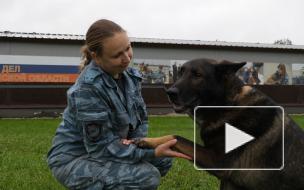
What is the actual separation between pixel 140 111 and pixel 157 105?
88.7 feet

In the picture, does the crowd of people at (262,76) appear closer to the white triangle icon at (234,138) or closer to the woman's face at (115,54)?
the white triangle icon at (234,138)

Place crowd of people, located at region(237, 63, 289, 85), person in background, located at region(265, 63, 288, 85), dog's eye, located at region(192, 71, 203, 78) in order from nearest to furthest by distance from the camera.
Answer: dog's eye, located at region(192, 71, 203, 78), crowd of people, located at region(237, 63, 289, 85), person in background, located at region(265, 63, 288, 85)

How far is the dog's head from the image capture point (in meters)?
4.87

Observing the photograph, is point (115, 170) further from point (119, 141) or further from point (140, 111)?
point (140, 111)

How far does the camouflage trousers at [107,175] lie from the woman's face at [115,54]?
0.76 m

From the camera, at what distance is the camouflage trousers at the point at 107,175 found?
4598 mm

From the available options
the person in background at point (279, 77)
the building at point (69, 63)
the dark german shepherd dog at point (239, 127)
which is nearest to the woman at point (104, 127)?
the dark german shepherd dog at point (239, 127)

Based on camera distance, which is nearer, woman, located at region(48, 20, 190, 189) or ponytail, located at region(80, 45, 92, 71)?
woman, located at region(48, 20, 190, 189)

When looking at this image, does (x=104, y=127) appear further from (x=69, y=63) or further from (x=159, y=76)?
(x=159, y=76)

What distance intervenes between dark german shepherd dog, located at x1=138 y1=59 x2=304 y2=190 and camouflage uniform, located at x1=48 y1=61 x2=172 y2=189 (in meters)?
0.21

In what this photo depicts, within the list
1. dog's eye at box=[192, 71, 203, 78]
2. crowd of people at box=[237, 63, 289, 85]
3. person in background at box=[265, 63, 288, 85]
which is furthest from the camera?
person in background at box=[265, 63, 288, 85]

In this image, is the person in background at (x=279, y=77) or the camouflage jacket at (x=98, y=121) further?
the person in background at (x=279, y=77)
